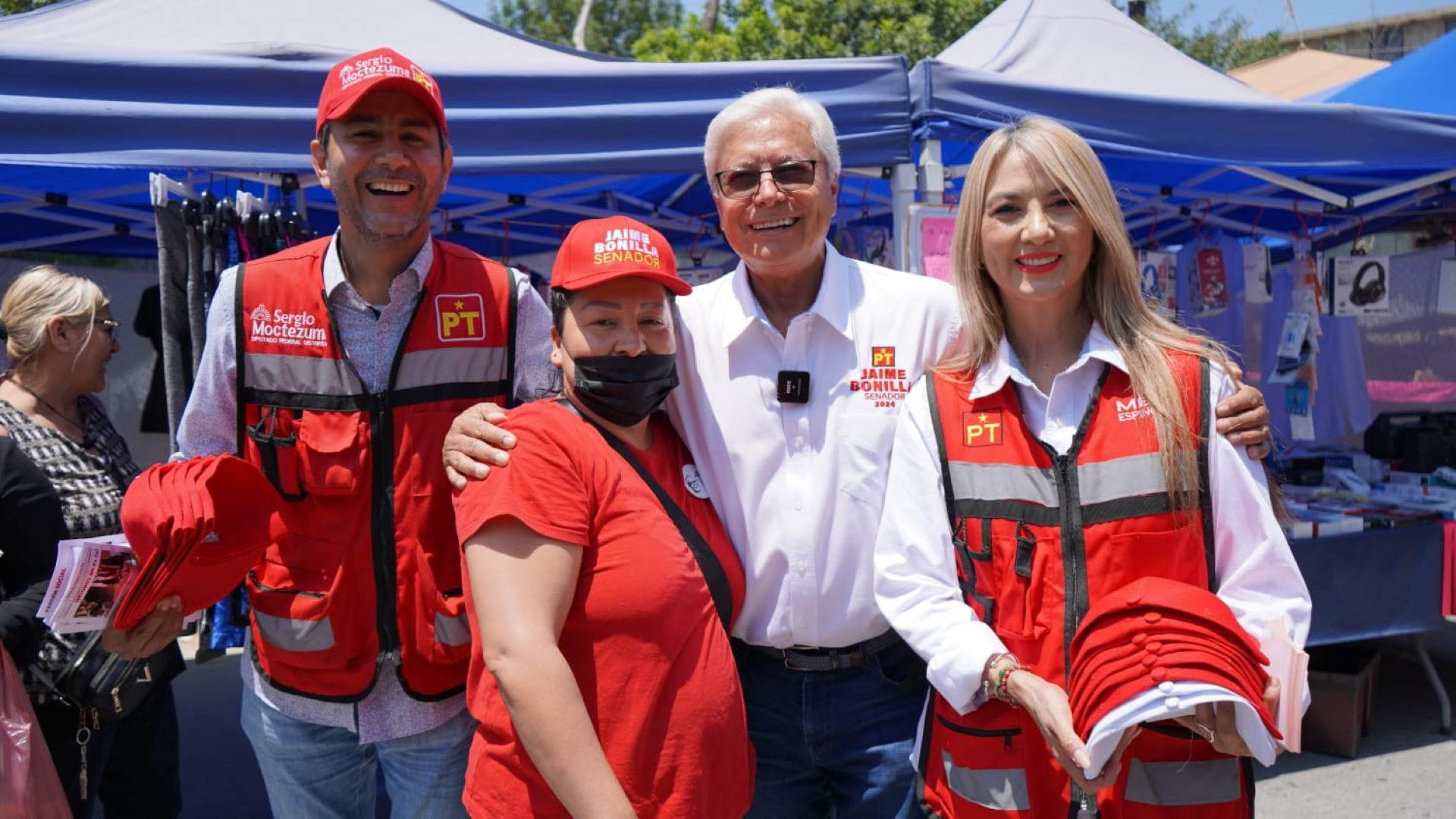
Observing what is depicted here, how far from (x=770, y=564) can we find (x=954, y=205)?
7.10ft

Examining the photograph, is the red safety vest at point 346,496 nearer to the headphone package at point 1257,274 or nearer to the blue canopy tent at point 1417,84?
the headphone package at point 1257,274

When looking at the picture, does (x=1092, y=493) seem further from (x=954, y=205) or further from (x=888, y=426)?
(x=954, y=205)

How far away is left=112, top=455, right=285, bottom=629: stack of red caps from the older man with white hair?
79cm

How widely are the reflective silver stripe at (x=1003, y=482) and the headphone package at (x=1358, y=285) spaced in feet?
15.5

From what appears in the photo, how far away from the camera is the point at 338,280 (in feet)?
6.38

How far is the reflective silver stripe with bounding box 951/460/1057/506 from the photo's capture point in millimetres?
1637

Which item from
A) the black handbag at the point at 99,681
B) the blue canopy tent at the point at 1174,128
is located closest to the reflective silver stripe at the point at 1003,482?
the blue canopy tent at the point at 1174,128

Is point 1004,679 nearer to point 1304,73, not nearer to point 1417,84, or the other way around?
point 1417,84

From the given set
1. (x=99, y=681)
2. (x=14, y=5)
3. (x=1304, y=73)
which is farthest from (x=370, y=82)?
(x=1304, y=73)

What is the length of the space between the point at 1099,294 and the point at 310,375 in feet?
4.82

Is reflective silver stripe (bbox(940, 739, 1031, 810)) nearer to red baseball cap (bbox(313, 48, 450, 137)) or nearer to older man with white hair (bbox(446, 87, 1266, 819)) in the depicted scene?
older man with white hair (bbox(446, 87, 1266, 819))

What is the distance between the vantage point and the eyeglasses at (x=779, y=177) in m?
1.99

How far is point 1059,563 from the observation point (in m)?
1.60

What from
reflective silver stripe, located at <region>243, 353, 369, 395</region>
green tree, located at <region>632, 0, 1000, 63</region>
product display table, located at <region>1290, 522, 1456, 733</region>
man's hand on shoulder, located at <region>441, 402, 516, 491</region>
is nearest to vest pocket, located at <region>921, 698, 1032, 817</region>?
man's hand on shoulder, located at <region>441, 402, 516, 491</region>
